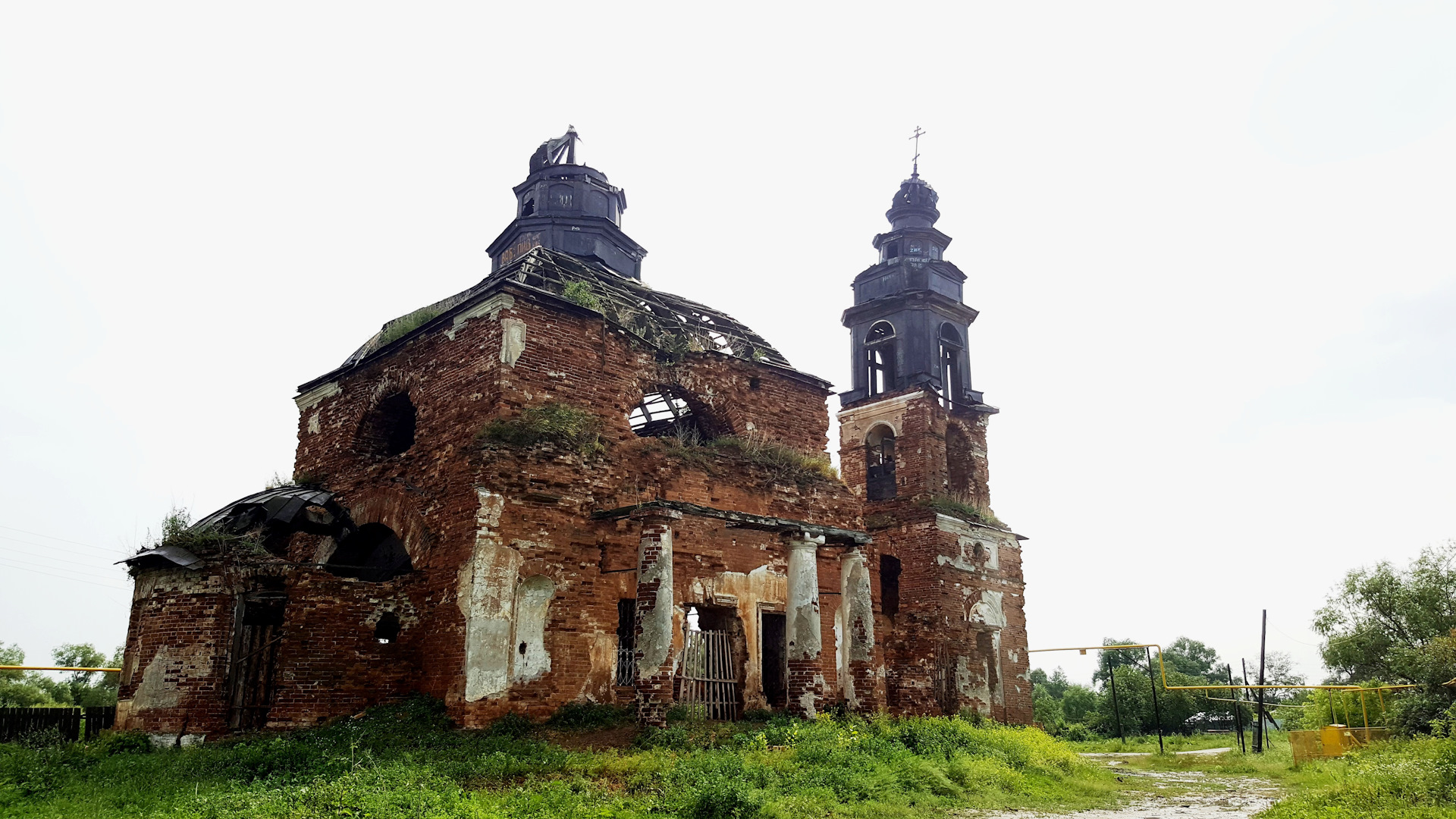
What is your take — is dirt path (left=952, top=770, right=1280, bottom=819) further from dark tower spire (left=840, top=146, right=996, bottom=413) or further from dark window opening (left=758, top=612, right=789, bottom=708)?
dark tower spire (left=840, top=146, right=996, bottom=413)

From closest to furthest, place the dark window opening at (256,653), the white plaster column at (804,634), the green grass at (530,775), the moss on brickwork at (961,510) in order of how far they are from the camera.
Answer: the green grass at (530,775) < the dark window opening at (256,653) < the white plaster column at (804,634) < the moss on brickwork at (961,510)

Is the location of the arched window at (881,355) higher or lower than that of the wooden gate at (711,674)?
higher

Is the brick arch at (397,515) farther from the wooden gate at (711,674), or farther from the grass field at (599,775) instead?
the wooden gate at (711,674)

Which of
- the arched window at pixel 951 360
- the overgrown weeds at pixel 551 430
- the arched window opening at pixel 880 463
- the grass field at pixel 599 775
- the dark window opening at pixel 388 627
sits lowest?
the grass field at pixel 599 775

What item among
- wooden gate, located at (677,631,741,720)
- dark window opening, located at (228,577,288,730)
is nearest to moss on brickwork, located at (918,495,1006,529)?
wooden gate, located at (677,631,741,720)

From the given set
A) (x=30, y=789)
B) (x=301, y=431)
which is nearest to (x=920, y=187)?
(x=301, y=431)

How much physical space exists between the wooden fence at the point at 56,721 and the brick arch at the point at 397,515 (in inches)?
149

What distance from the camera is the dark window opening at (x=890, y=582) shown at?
20969mm

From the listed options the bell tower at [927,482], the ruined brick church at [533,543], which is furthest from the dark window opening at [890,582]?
Answer: the ruined brick church at [533,543]

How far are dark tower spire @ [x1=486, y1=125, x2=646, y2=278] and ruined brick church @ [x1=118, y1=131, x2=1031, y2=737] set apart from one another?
197 inches

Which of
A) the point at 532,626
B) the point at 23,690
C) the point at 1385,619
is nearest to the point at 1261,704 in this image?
the point at 1385,619

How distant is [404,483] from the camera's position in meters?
12.6

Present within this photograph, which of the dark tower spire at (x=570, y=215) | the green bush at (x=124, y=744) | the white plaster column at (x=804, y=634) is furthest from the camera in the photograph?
the dark tower spire at (x=570, y=215)

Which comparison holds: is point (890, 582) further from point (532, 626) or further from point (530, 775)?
point (530, 775)
